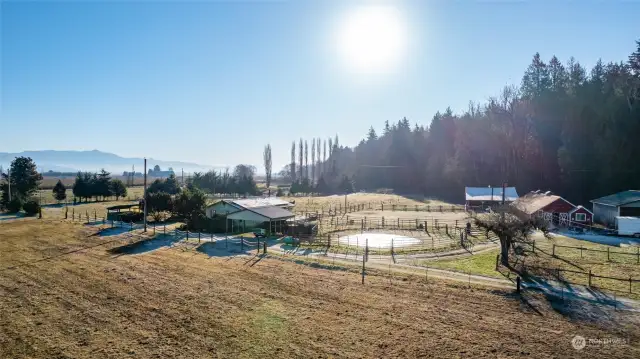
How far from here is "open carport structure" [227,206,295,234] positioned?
37.4 metres

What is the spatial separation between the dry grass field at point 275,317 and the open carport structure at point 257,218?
46.3 feet

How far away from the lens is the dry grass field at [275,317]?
12.8 m

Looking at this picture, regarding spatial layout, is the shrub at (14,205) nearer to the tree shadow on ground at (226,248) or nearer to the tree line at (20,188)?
the tree line at (20,188)

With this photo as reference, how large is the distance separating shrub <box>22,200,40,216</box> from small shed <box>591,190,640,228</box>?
71219 mm

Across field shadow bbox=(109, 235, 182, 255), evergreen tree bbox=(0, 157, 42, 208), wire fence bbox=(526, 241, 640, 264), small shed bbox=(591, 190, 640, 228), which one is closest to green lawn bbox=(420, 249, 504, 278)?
wire fence bbox=(526, 241, 640, 264)

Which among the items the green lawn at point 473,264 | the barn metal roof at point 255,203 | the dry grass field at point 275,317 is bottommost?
the dry grass field at point 275,317

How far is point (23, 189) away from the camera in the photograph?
207 feet

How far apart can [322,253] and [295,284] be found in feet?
27.4

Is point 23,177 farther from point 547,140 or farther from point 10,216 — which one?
point 547,140

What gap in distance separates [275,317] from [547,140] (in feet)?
213

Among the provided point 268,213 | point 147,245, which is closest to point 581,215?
point 268,213

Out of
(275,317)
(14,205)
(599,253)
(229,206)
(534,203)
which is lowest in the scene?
(275,317)

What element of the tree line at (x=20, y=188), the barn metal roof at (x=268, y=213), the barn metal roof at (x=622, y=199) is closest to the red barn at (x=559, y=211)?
the barn metal roof at (x=622, y=199)

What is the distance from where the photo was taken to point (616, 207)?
126 feet
